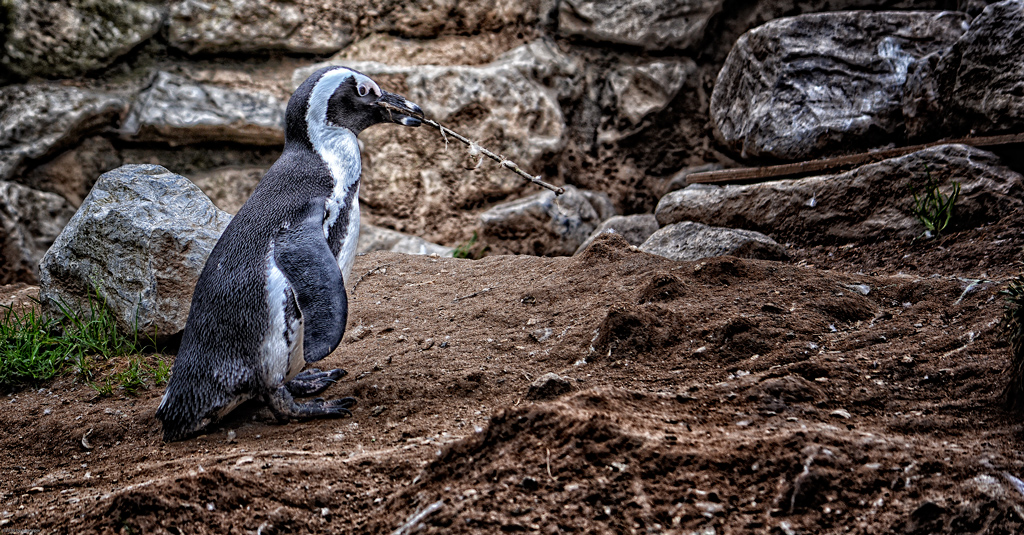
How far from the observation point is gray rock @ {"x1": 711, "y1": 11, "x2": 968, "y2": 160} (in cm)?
380

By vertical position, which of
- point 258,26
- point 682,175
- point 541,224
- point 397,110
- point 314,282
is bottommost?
point 541,224

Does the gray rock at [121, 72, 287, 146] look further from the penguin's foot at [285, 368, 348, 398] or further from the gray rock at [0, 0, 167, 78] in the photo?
the penguin's foot at [285, 368, 348, 398]

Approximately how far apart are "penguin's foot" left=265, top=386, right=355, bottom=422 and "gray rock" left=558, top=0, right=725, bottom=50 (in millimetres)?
3517

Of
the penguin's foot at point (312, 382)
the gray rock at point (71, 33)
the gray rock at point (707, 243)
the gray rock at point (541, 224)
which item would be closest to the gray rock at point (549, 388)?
the penguin's foot at point (312, 382)

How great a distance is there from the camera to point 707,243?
3586mm

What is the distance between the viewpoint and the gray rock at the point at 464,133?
4984 mm

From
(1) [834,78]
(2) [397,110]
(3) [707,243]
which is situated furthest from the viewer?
(1) [834,78]

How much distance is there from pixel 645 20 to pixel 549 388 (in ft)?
11.9

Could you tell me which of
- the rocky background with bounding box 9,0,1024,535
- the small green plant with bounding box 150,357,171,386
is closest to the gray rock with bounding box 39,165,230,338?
the rocky background with bounding box 9,0,1024,535

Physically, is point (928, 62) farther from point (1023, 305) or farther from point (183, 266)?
point (183, 266)

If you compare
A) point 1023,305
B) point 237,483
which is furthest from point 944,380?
point 237,483

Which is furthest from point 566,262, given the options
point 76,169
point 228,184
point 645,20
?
point 76,169

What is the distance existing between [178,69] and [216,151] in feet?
1.84

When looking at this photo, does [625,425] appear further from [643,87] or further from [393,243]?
[643,87]
